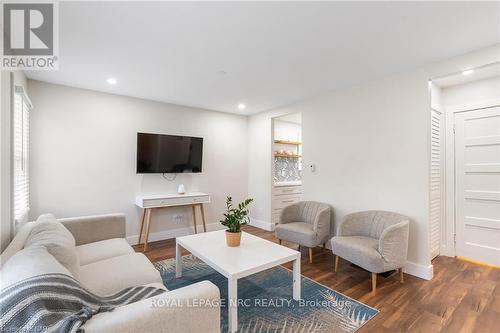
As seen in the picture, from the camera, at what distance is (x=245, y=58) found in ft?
8.13

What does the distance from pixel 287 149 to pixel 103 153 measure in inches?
145

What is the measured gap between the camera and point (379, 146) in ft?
10.1

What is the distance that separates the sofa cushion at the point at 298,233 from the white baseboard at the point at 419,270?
1064 mm

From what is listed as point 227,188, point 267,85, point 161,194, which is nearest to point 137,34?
point 267,85

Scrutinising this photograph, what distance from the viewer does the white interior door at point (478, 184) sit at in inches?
115

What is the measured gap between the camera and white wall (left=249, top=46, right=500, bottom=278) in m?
2.69

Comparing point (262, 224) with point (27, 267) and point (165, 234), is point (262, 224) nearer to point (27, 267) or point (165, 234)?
point (165, 234)

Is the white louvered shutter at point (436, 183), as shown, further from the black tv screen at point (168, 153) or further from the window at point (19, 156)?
the window at point (19, 156)

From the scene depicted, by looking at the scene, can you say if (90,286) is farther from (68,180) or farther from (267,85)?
(267,85)

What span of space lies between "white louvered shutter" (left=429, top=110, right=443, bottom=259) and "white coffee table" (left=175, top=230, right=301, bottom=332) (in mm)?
2170

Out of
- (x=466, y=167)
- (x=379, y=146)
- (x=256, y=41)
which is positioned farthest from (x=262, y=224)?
(x=256, y=41)

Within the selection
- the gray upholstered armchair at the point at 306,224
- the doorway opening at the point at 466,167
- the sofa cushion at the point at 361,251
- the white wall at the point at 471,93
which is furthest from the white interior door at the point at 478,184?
the gray upholstered armchair at the point at 306,224

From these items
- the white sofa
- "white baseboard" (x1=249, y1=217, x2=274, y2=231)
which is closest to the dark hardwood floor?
the white sofa
